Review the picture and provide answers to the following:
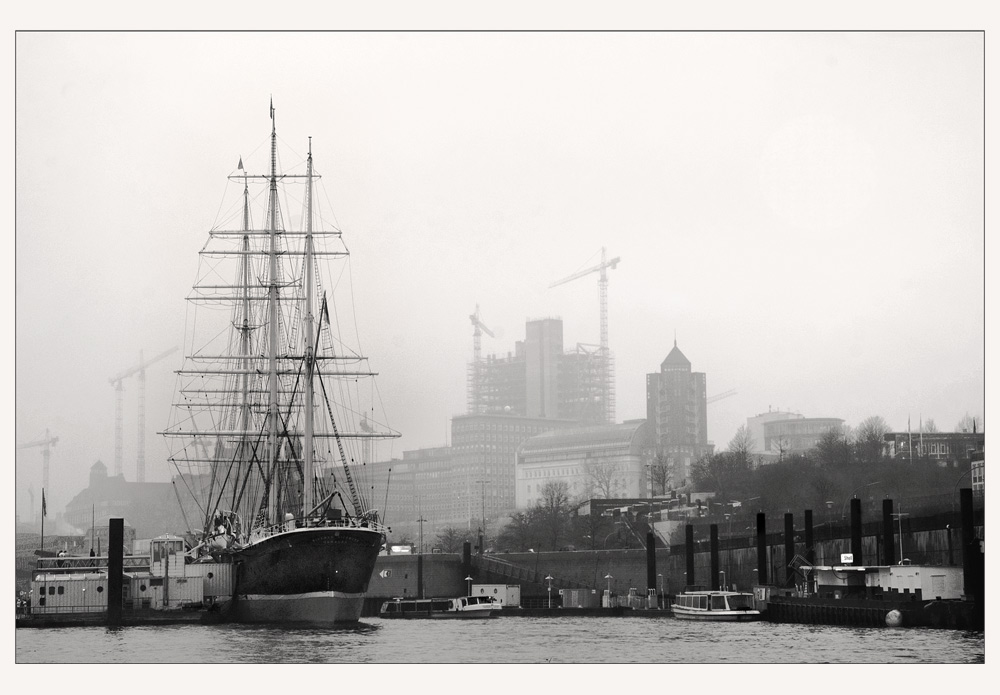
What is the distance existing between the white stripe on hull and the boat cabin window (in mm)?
21866

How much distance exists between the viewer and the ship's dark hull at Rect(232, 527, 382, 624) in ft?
224

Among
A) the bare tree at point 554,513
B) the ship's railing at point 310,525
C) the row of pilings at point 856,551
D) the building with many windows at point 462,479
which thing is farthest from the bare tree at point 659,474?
the ship's railing at point 310,525

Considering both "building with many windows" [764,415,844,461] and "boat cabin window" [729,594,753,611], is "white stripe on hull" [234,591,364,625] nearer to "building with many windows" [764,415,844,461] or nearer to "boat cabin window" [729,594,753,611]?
"boat cabin window" [729,594,753,611]

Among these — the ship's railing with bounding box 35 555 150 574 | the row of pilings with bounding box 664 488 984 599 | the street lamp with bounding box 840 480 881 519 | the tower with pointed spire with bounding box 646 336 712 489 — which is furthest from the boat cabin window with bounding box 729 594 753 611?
the tower with pointed spire with bounding box 646 336 712 489

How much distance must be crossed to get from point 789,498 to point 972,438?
20.9m

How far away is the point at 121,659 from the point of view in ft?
165

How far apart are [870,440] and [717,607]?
2286 inches

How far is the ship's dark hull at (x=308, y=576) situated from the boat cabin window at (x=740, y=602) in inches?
855

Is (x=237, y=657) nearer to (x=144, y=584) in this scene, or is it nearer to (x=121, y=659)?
(x=121, y=659)

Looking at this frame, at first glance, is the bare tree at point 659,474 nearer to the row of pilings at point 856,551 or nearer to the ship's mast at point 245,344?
the row of pilings at point 856,551

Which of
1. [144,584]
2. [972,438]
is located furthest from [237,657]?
[972,438]

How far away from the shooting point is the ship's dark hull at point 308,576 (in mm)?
68250

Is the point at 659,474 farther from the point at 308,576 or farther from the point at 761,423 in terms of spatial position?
the point at 308,576

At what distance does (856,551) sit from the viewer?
250ft
